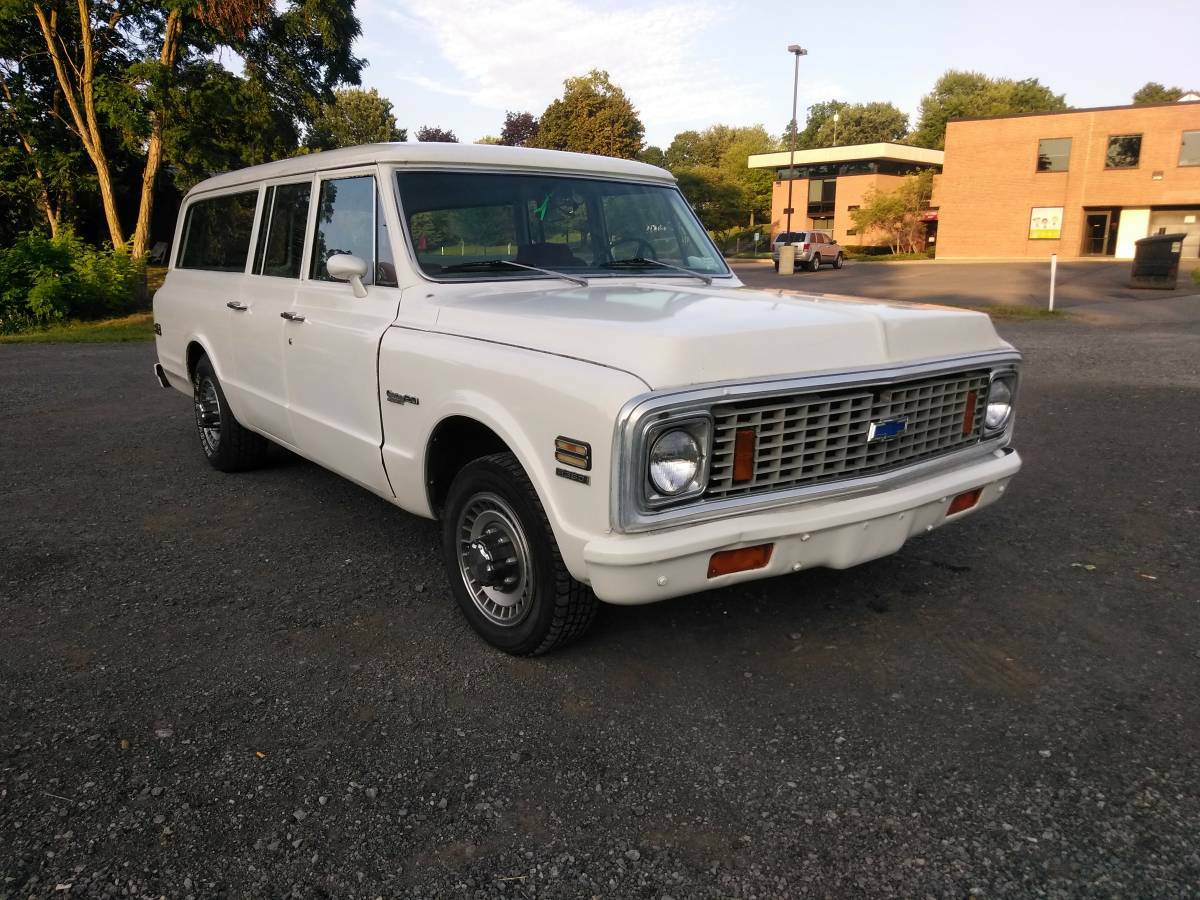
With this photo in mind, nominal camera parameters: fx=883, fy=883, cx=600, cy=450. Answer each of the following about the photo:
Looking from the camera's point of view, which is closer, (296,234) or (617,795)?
(617,795)

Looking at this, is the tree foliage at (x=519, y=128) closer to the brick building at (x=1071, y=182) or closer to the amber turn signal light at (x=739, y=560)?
the brick building at (x=1071, y=182)

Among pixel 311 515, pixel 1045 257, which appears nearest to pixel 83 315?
pixel 311 515

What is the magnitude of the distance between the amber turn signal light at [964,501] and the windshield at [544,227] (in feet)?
5.71

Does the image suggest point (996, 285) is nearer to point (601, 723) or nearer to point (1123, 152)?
point (1123, 152)

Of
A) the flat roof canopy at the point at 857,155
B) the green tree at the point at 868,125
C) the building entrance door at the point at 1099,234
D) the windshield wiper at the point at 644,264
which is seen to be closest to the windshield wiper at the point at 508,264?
the windshield wiper at the point at 644,264

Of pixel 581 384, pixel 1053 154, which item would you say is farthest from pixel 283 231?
pixel 1053 154

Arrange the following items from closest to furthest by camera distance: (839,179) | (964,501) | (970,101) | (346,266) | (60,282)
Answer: (964,501) < (346,266) < (60,282) < (839,179) < (970,101)

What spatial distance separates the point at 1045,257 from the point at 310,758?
151ft

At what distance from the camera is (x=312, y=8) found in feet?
61.8

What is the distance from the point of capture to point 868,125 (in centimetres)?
8881

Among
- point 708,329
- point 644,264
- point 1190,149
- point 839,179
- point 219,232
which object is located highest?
point 1190,149

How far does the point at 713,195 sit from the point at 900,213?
14.1m

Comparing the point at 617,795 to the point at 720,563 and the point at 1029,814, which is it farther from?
the point at 1029,814

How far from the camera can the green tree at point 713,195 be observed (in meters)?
60.4
